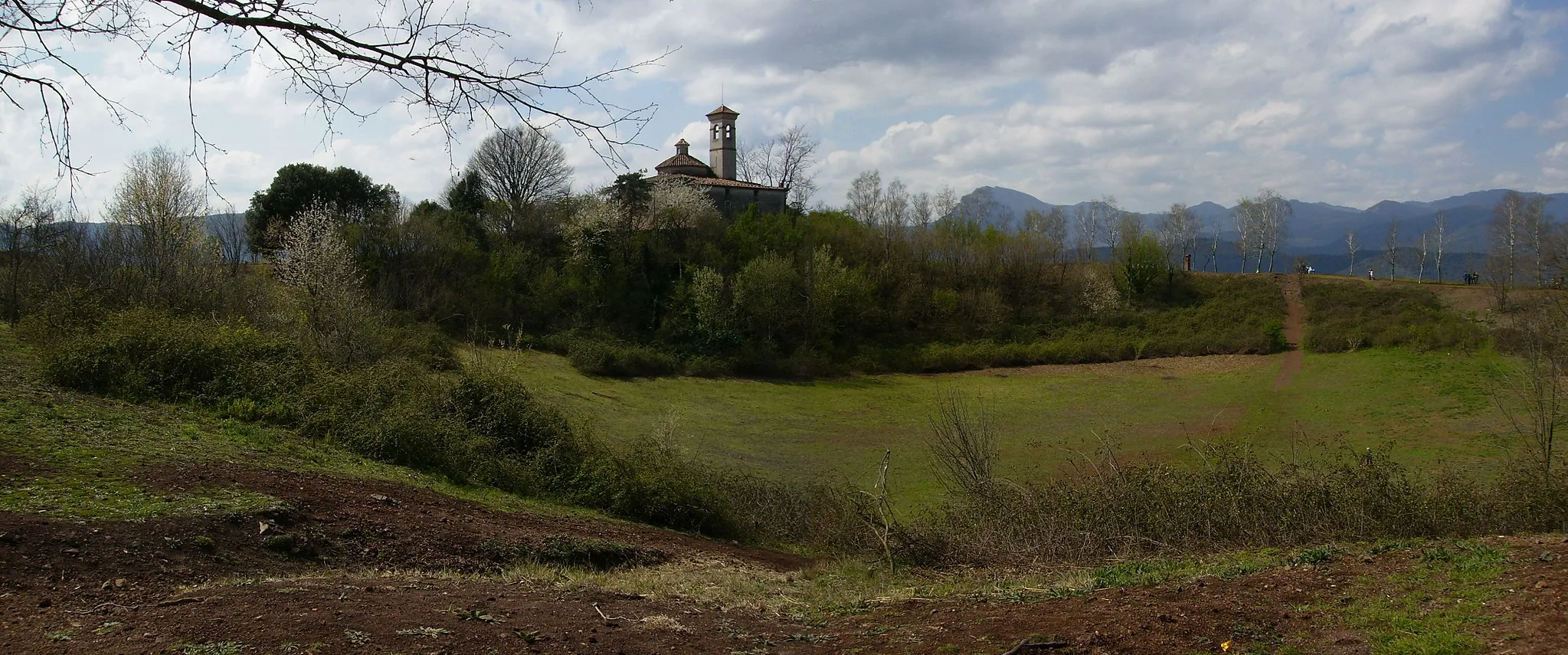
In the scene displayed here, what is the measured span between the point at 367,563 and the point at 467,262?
46.2m

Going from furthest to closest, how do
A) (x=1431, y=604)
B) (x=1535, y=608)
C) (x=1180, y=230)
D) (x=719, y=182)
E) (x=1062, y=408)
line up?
(x=1180, y=230) → (x=719, y=182) → (x=1062, y=408) → (x=1431, y=604) → (x=1535, y=608)

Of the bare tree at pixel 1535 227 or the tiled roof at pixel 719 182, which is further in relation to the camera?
the tiled roof at pixel 719 182

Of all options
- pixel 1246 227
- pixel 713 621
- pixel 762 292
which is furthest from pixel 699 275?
pixel 1246 227

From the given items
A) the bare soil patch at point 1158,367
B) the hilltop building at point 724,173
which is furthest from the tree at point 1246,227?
the hilltop building at point 724,173

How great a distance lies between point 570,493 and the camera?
57.1 feet

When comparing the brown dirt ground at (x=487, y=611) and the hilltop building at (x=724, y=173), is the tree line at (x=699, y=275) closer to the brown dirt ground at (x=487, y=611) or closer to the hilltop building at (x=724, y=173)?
the hilltop building at (x=724, y=173)

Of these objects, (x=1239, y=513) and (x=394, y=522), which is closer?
(x=394, y=522)

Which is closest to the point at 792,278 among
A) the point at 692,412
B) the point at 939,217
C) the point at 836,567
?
the point at 692,412

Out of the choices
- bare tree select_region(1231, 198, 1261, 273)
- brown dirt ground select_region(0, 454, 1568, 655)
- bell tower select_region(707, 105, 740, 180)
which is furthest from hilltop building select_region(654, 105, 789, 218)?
brown dirt ground select_region(0, 454, 1568, 655)

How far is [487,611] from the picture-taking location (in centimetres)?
653

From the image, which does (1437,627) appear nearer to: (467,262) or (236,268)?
(236,268)

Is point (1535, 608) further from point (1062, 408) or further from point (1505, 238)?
point (1505, 238)

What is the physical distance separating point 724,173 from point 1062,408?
1549 inches

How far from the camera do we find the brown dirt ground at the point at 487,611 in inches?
209
